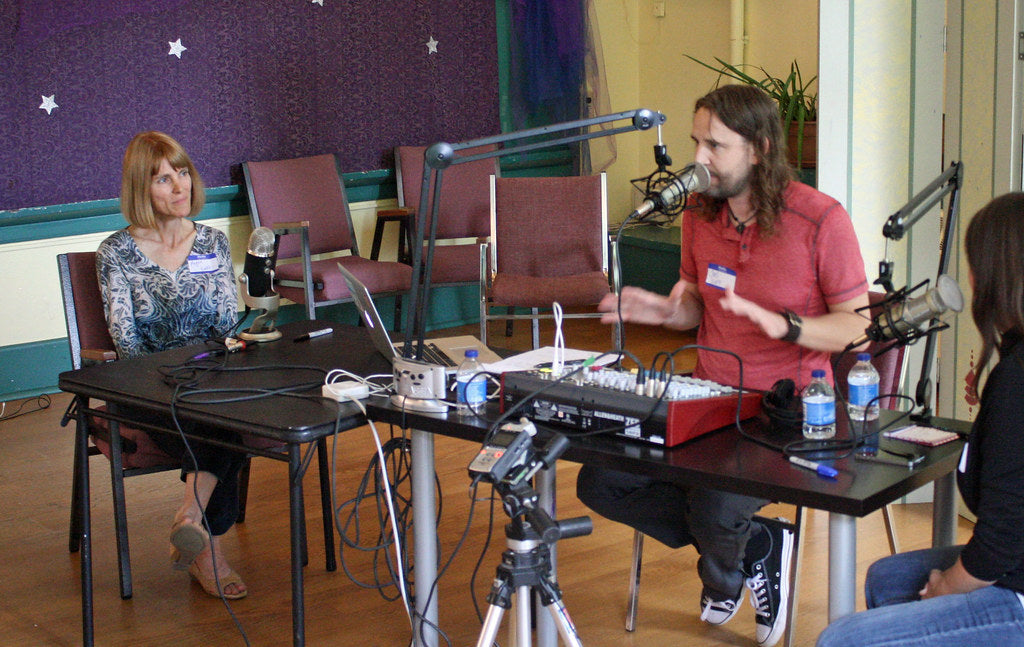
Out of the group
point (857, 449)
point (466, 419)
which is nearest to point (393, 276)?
point (466, 419)

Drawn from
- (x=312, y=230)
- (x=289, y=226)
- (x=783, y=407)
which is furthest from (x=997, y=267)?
(x=312, y=230)

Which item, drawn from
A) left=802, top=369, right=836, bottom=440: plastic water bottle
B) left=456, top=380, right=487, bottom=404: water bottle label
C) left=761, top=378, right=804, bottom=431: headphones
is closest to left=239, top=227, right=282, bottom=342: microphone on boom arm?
left=456, top=380, right=487, bottom=404: water bottle label

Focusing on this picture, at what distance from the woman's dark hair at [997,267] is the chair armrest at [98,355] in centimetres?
206

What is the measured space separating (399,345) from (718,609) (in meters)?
0.95

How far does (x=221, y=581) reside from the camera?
9.16 feet

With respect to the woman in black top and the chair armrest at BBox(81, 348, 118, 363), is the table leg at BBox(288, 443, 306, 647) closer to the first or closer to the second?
the chair armrest at BBox(81, 348, 118, 363)

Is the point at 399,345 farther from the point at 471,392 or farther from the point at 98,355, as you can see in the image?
the point at 98,355

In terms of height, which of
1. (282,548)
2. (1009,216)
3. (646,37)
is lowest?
(282,548)

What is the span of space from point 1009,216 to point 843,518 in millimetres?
485

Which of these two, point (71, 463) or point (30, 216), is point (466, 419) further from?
point (30, 216)

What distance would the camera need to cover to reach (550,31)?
5.84 m

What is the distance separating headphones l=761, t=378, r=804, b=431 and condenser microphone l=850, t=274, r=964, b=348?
0.21 m

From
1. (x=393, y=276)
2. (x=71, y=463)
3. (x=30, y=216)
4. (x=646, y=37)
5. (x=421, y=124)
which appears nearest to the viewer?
(x=71, y=463)

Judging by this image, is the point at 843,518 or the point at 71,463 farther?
the point at 71,463
